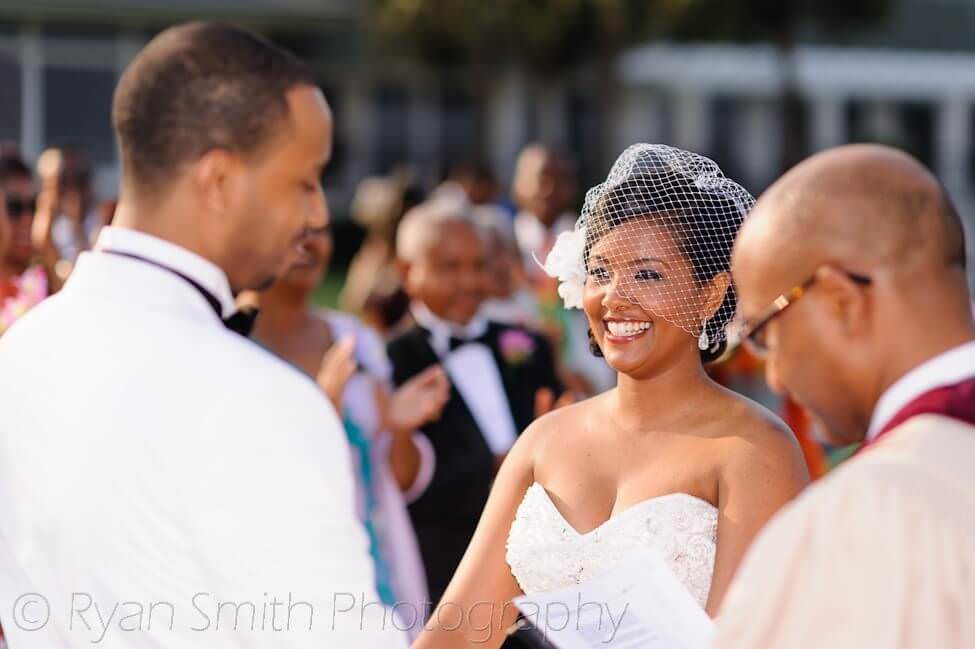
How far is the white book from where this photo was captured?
2.78 meters

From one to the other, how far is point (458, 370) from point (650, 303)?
236 cm

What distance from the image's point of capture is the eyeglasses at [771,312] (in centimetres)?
200

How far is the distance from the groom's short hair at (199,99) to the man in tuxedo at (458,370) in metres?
2.94

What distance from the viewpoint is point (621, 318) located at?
3.39 metres

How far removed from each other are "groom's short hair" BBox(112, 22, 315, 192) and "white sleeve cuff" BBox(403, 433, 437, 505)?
2911 mm

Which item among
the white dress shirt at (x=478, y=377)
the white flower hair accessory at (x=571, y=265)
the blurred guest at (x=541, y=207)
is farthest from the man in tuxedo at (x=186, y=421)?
the blurred guest at (x=541, y=207)

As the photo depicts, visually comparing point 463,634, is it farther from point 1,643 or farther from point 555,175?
point 555,175

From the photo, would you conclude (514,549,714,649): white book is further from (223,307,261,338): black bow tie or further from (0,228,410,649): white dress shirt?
(223,307,261,338): black bow tie

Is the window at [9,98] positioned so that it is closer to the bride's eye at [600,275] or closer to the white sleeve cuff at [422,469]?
the white sleeve cuff at [422,469]

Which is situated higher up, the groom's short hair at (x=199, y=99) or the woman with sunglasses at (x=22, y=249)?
the groom's short hair at (x=199, y=99)

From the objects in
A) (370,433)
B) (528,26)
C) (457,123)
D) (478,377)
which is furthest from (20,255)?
(457,123)

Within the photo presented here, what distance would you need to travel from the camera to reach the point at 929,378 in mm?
1982

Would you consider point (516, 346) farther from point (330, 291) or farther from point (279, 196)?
point (330, 291)

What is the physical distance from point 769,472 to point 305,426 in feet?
4.17
